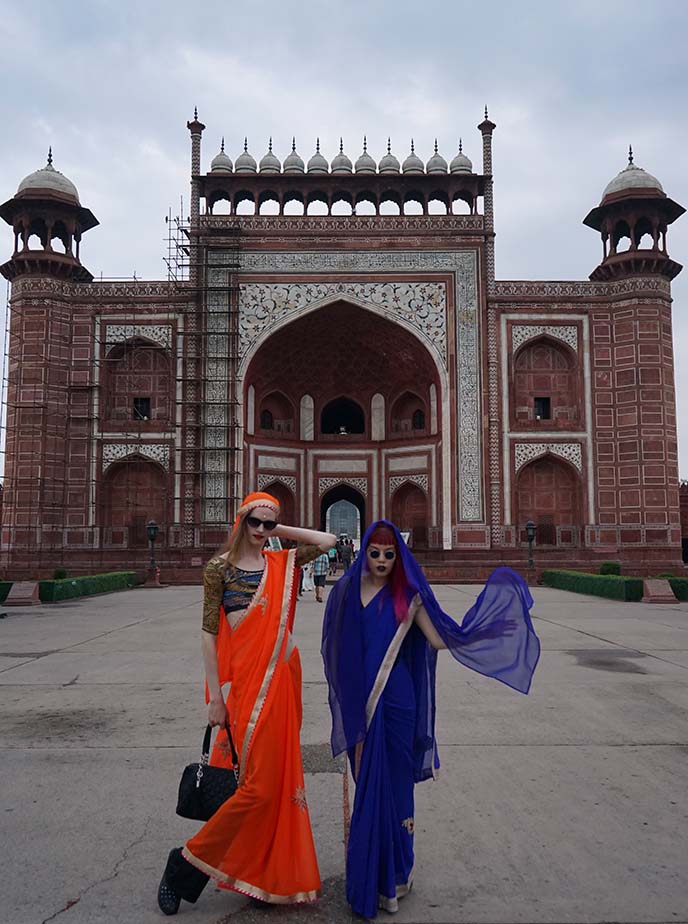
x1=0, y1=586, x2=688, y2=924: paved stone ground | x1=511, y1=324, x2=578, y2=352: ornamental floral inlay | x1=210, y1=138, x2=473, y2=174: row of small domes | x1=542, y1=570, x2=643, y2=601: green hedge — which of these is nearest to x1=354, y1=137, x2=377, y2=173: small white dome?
x1=210, y1=138, x2=473, y2=174: row of small domes

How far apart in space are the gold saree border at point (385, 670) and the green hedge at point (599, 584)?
13699 millimetres

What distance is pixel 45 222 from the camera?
24969 mm

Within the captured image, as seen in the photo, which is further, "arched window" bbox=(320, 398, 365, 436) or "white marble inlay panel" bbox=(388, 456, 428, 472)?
"arched window" bbox=(320, 398, 365, 436)

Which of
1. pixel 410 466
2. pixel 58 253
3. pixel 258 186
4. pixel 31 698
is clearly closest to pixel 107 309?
pixel 58 253

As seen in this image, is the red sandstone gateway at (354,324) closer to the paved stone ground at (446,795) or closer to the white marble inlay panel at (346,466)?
the white marble inlay panel at (346,466)

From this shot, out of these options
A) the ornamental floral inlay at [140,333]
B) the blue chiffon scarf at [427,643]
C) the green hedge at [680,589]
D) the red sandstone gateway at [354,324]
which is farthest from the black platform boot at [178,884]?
the ornamental floral inlay at [140,333]

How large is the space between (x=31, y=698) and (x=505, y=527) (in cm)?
1918

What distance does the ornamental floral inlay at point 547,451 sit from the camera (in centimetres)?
2450

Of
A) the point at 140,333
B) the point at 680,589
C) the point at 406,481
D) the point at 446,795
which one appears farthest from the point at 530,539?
the point at 446,795

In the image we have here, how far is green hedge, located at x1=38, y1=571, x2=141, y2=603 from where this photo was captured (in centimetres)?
1549

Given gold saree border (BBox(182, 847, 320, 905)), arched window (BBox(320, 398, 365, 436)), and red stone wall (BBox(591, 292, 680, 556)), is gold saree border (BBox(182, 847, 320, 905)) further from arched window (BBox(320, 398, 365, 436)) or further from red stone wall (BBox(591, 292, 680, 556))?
arched window (BBox(320, 398, 365, 436))

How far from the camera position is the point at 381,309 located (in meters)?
25.0

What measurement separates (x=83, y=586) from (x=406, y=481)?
1244 centimetres

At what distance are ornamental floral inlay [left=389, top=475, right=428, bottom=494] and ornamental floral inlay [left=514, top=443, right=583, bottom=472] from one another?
3161mm
